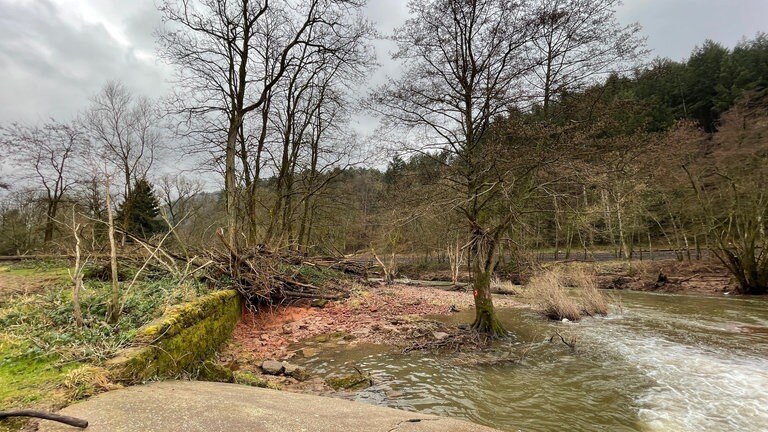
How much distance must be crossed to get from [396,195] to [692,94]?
144 ft

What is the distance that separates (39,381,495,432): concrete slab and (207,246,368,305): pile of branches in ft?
16.3

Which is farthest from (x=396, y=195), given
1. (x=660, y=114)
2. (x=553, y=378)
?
(x=660, y=114)

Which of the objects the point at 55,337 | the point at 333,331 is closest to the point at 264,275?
the point at 333,331

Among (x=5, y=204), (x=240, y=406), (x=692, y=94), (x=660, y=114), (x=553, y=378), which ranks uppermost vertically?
(x=692, y=94)

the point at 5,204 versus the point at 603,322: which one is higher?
the point at 5,204

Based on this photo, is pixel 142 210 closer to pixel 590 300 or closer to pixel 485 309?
pixel 485 309

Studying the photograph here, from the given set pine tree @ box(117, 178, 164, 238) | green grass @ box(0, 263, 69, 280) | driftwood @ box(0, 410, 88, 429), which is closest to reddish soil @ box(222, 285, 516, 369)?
driftwood @ box(0, 410, 88, 429)

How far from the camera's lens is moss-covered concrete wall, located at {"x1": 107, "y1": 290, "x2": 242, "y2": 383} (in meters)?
3.80

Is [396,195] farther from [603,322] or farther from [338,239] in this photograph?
[338,239]

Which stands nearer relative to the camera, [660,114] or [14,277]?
[14,277]

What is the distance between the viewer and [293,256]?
13000mm

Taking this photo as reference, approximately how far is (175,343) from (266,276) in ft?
18.0

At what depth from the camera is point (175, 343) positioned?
15.9 ft

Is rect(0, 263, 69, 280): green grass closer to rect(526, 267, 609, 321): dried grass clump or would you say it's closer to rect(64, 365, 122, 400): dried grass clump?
rect(64, 365, 122, 400): dried grass clump
